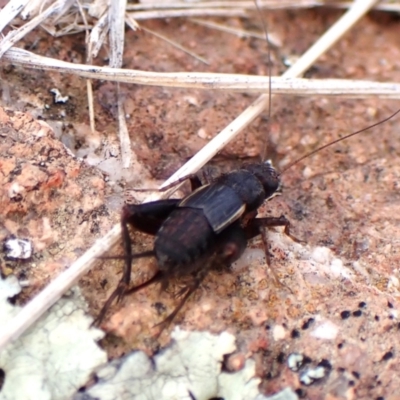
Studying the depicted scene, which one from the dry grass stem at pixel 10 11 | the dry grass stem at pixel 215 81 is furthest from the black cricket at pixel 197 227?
the dry grass stem at pixel 10 11

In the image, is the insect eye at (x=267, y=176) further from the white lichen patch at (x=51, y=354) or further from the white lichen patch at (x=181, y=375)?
the white lichen patch at (x=51, y=354)

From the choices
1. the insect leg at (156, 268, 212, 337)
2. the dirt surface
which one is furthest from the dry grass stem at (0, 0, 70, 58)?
the insect leg at (156, 268, 212, 337)

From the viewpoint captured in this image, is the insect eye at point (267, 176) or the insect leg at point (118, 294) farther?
the insect eye at point (267, 176)

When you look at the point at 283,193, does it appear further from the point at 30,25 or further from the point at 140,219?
the point at 30,25

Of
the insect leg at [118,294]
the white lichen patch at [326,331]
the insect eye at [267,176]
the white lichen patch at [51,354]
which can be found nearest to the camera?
the white lichen patch at [51,354]

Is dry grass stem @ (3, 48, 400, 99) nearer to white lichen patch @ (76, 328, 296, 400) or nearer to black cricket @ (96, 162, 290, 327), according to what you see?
black cricket @ (96, 162, 290, 327)
